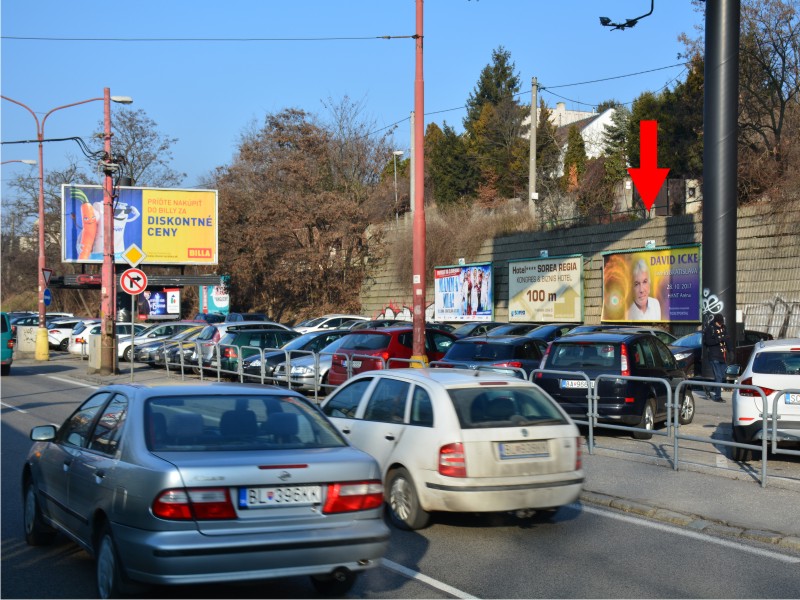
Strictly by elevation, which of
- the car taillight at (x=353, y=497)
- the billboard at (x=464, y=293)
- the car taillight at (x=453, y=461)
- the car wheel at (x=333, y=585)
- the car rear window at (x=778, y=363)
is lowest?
the car wheel at (x=333, y=585)

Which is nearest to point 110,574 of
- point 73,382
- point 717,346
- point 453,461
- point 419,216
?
point 453,461

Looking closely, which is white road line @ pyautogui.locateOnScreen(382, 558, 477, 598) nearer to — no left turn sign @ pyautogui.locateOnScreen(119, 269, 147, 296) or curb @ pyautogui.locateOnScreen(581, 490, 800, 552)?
curb @ pyautogui.locateOnScreen(581, 490, 800, 552)

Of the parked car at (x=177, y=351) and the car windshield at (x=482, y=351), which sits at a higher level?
the car windshield at (x=482, y=351)

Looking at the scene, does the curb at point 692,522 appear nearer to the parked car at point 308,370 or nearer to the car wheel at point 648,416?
the car wheel at point 648,416

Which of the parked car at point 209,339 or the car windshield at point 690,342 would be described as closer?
the car windshield at point 690,342

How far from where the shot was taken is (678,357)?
23.3 m

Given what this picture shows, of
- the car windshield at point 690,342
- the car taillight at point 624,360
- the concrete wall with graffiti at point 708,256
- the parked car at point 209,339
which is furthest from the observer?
the concrete wall with graffiti at point 708,256

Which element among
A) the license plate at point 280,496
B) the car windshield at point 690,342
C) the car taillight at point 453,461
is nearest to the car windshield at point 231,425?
the license plate at point 280,496

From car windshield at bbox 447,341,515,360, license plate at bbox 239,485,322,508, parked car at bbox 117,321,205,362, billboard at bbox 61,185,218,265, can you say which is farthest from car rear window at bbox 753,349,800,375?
billboard at bbox 61,185,218,265

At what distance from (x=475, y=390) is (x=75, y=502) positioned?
3.70 m

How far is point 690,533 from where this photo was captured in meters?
8.55

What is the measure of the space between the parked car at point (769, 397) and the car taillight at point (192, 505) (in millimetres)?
6925

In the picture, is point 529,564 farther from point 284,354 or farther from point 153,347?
point 153,347

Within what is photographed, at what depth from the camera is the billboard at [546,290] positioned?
3494cm
